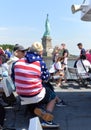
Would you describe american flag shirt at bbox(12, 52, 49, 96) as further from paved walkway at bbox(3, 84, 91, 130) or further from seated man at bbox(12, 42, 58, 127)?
paved walkway at bbox(3, 84, 91, 130)

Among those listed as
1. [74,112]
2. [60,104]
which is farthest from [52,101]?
[60,104]

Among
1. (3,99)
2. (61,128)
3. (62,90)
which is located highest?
(3,99)

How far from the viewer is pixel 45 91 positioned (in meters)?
6.73

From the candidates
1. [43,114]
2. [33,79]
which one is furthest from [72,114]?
[33,79]

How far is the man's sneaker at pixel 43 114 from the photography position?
20.7 feet

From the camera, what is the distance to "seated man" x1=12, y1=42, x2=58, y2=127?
21.4 feet

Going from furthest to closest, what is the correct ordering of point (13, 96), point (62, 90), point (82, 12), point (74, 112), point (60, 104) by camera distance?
point (62, 90)
point (82, 12)
point (60, 104)
point (74, 112)
point (13, 96)

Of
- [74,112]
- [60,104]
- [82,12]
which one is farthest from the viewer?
[82,12]

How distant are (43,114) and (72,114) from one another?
145cm

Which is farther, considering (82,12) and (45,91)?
(82,12)

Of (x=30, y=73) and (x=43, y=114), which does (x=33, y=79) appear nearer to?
(x=30, y=73)

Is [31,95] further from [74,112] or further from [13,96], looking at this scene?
[74,112]

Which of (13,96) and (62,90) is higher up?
(13,96)

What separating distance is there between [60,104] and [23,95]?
245 cm
